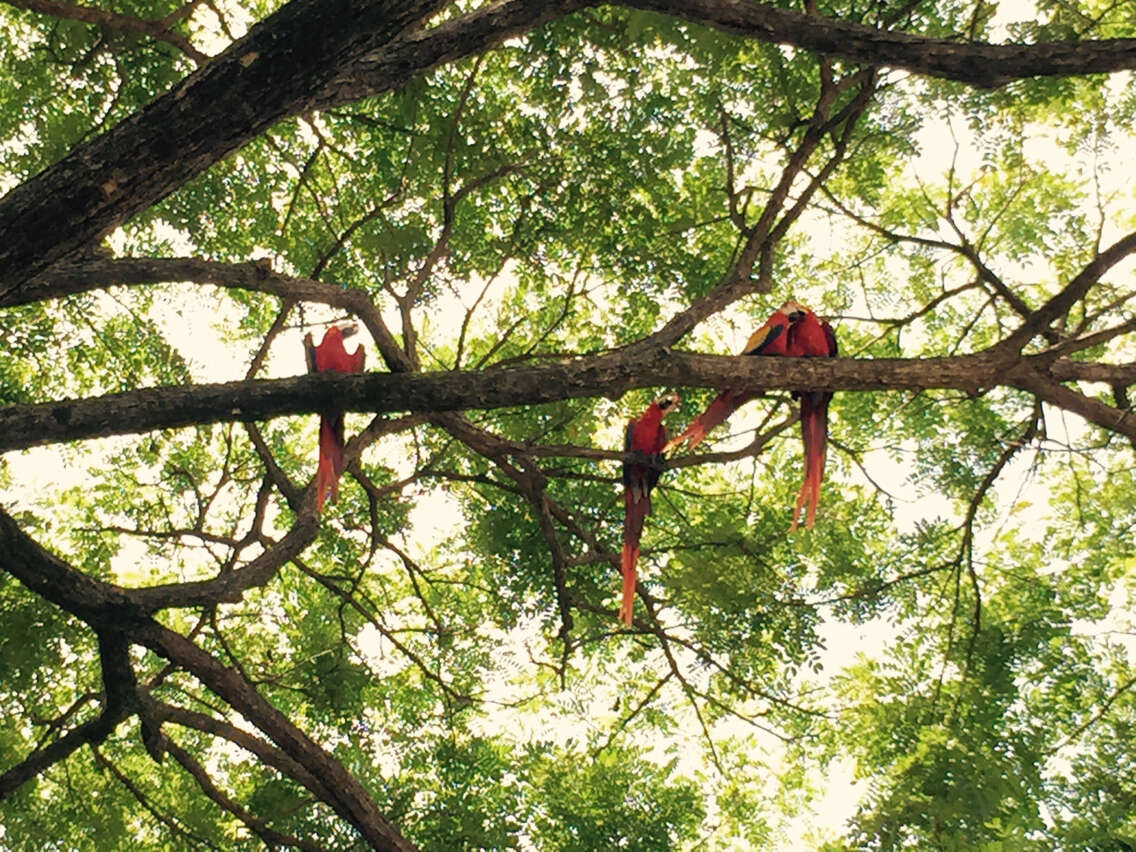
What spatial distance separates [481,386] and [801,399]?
1.62 meters

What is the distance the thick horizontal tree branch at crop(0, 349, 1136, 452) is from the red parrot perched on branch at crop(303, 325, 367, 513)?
131 centimetres

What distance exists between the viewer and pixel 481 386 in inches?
123

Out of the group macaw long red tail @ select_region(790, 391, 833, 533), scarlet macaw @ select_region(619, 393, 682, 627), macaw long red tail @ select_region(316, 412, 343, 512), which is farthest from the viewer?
scarlet macaw @ select_region(619, 393, 682, 627)

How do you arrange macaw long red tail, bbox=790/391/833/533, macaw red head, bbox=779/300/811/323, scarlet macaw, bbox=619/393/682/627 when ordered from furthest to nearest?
scarlet macaw, bbox=619/393/682/627, macaw red head, bbox=779/300/811/323, macaw long red tail, bbox=790/391/833/533

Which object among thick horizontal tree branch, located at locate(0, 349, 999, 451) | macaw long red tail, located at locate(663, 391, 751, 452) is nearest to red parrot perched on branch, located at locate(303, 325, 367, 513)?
thick horizontal tree branch, located at locate(0, 349, 999, 451)

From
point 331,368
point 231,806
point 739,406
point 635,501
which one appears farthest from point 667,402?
point 231,806

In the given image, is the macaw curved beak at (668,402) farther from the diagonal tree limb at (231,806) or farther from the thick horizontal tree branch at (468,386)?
the diagonal tree limb at (231,806)

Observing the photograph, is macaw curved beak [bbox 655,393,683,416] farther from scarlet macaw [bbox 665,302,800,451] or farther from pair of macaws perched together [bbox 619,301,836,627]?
scarlet macaw [bbox 665,302,800,451]

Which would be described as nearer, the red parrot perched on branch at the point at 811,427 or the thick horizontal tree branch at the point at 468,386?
the thick horizontal tree branch at the point at 468,386

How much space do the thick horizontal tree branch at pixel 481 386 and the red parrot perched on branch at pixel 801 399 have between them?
75cm

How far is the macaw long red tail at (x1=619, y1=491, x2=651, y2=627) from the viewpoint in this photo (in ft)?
15.4

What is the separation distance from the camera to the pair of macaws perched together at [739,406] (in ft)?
13.4

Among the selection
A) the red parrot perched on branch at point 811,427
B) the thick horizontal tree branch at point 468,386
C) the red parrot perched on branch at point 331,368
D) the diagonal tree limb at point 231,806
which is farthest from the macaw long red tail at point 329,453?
the red parrot perched on branch at point 811,427

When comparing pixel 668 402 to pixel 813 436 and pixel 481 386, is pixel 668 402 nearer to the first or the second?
pixel 813 436
